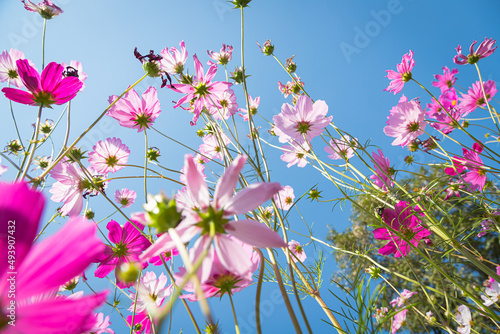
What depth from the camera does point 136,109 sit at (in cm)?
65

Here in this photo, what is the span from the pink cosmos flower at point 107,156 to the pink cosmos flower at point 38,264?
670 mm

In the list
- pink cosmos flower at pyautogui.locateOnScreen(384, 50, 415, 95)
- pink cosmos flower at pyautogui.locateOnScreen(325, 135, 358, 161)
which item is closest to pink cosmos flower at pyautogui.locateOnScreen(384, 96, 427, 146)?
pink cosmos flower at pyautogui.locateOnScreen(325, 135, 358, 161)

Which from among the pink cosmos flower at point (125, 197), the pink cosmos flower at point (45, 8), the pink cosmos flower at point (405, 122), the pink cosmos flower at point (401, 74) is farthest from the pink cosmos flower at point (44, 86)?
the pink cosmos flower at point (401, 74)

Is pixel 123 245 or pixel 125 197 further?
pixel 125 197

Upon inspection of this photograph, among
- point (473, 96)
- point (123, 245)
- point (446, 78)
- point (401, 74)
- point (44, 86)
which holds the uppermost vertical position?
point (446, 78)

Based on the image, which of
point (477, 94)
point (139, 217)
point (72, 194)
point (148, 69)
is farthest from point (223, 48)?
point (477, 94)

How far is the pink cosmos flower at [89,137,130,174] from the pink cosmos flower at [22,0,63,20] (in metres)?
0.41

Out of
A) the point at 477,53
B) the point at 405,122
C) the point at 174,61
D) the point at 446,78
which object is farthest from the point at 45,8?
the point at 446,78

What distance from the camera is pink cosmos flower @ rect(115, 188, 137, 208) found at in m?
1.12

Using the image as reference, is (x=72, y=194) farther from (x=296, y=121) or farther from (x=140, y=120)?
(x=296, y=121)

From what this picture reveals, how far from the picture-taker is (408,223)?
2.38 ft

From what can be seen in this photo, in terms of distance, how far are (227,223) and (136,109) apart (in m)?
0.51

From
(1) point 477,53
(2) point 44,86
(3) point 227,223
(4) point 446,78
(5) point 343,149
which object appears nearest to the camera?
(3) point 227,223

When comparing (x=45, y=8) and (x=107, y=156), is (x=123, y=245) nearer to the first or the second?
(x=107, y=156)
